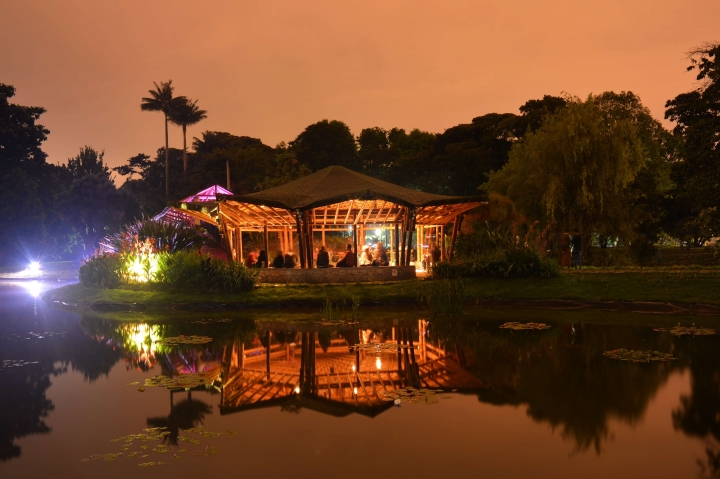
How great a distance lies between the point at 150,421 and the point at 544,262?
600 inches

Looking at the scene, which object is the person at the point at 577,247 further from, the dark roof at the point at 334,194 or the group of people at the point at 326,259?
the group of people at the point at 326,259

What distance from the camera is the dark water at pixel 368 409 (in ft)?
18.6

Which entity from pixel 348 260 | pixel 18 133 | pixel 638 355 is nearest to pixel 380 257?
pixel 348 260

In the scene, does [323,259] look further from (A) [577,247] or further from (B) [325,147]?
(B) [325,147]

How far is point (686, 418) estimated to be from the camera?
22.4 feet

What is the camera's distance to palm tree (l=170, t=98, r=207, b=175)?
216 ft

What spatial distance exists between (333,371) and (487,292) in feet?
33.3

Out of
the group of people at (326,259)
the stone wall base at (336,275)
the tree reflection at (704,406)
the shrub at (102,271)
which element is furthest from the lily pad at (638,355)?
the shrub at (102,271)

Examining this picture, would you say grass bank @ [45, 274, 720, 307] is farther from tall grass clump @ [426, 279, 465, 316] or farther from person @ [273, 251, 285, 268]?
person @ [273, 251, 285, 268]

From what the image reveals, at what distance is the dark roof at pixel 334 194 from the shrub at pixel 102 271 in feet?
17.5

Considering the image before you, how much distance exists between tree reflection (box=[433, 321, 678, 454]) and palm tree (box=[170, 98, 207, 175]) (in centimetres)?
5836

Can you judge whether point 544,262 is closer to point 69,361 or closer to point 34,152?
point 69,361

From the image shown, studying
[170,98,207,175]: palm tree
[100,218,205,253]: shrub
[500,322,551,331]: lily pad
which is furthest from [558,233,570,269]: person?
[170,98,207,175]: palm tree

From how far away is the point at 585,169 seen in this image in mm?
27078
